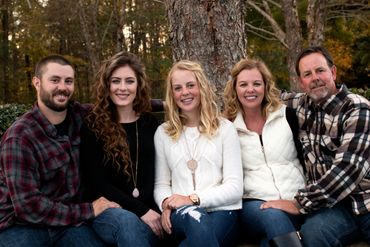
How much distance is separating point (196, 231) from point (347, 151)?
4.04 feet

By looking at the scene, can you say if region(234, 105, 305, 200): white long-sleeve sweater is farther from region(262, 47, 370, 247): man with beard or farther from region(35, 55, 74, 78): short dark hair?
region(35, 55, 74, 78): short dark hair

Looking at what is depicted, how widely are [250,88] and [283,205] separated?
98 centimetres

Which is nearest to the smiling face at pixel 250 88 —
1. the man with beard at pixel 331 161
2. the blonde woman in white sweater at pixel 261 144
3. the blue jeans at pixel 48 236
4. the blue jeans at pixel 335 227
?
the blonde woman in white sweater at pixel 261 144

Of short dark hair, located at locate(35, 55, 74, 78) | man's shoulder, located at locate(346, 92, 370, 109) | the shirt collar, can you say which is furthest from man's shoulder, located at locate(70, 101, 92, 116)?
man's shoulder, located at locate(346, 92, 370, 109)

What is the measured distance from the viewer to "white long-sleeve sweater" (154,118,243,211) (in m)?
3.58

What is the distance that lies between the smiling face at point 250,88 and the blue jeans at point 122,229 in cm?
130

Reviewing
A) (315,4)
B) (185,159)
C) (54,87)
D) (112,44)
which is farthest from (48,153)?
(112,44)

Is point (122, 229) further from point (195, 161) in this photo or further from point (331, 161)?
point (331, 161)

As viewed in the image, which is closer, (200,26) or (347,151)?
(347,151)

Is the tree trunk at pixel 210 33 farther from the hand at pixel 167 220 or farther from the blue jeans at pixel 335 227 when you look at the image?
the blue jeans at pixel 335 227

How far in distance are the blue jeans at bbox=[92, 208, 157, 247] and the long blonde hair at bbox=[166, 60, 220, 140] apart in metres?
0.74

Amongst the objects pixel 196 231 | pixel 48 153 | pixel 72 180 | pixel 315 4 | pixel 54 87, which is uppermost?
pixel 315 4

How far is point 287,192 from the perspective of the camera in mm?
3646

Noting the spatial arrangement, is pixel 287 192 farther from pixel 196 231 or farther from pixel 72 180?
pixel 72 180
